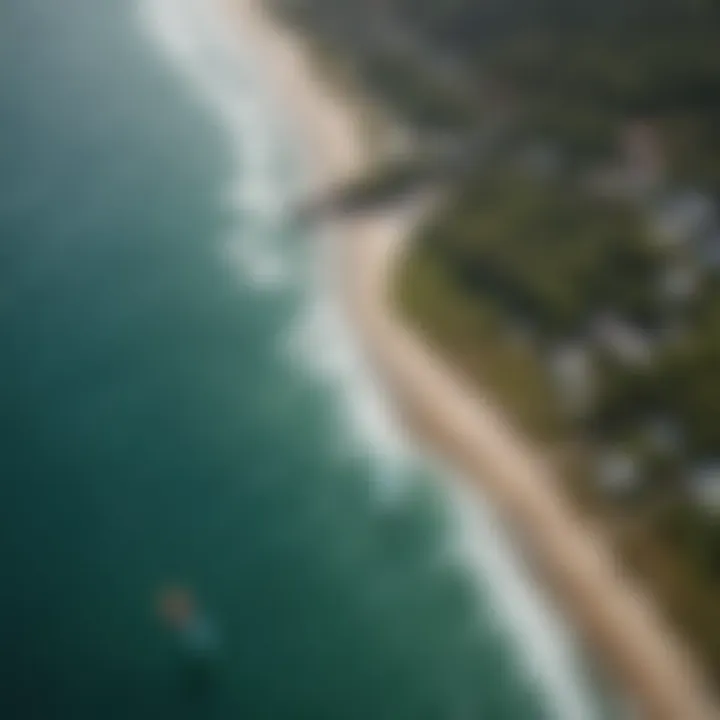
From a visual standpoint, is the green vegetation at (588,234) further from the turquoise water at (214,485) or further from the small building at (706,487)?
the turquoise water at (214,485)

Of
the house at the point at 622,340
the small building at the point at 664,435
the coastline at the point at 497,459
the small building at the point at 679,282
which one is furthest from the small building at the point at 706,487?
the small building at the point at 679,282

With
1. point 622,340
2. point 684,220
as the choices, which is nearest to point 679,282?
point 622,340

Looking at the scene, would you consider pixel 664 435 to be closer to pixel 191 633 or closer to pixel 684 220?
pixel 684 220

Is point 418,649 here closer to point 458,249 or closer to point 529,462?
point 529,462

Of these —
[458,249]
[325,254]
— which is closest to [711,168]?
[458,249]

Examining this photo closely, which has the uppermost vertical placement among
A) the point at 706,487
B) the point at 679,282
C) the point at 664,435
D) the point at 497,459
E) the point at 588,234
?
the point at 588,234

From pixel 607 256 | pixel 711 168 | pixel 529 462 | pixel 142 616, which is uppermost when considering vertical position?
pixel 711 168

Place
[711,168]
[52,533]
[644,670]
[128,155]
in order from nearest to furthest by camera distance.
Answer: [644,670] < [52,533] < [711,168] < [128,155]
